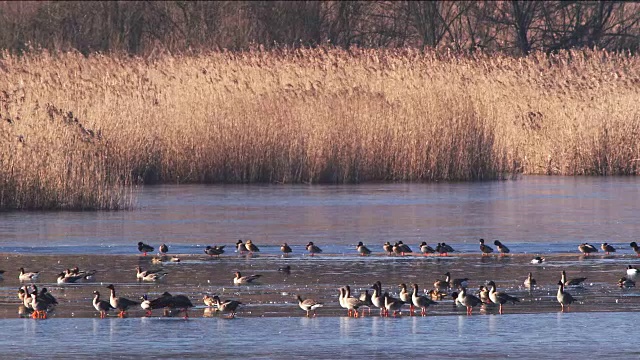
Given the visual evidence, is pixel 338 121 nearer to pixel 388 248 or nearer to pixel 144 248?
pixel 388 248

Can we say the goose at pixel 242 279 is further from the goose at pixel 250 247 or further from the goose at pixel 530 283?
the goose at pixel 530 283

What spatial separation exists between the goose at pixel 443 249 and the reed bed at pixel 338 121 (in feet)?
24.9

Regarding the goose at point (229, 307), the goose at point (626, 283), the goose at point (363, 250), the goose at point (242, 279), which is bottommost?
the goose at point (229, 307)

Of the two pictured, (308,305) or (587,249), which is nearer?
(308,305)

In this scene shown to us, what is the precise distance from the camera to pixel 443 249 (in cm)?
1364

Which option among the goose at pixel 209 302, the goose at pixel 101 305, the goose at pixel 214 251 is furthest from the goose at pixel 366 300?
the goose at pixel 214 251

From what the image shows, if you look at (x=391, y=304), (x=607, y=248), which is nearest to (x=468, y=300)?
(x=391, y=304)

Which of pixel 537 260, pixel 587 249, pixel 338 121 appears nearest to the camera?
pixel 537 260

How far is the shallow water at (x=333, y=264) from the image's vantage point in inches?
350

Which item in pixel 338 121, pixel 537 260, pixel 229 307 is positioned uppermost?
pixel 338 121

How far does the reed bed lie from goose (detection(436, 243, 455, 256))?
759 centimetres

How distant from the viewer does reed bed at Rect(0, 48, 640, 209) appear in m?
22.0

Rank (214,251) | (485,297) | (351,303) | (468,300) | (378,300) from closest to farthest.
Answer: (351,303), (378,300), (468,300), (485,297), (214,251)

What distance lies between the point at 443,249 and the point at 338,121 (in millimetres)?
8793
